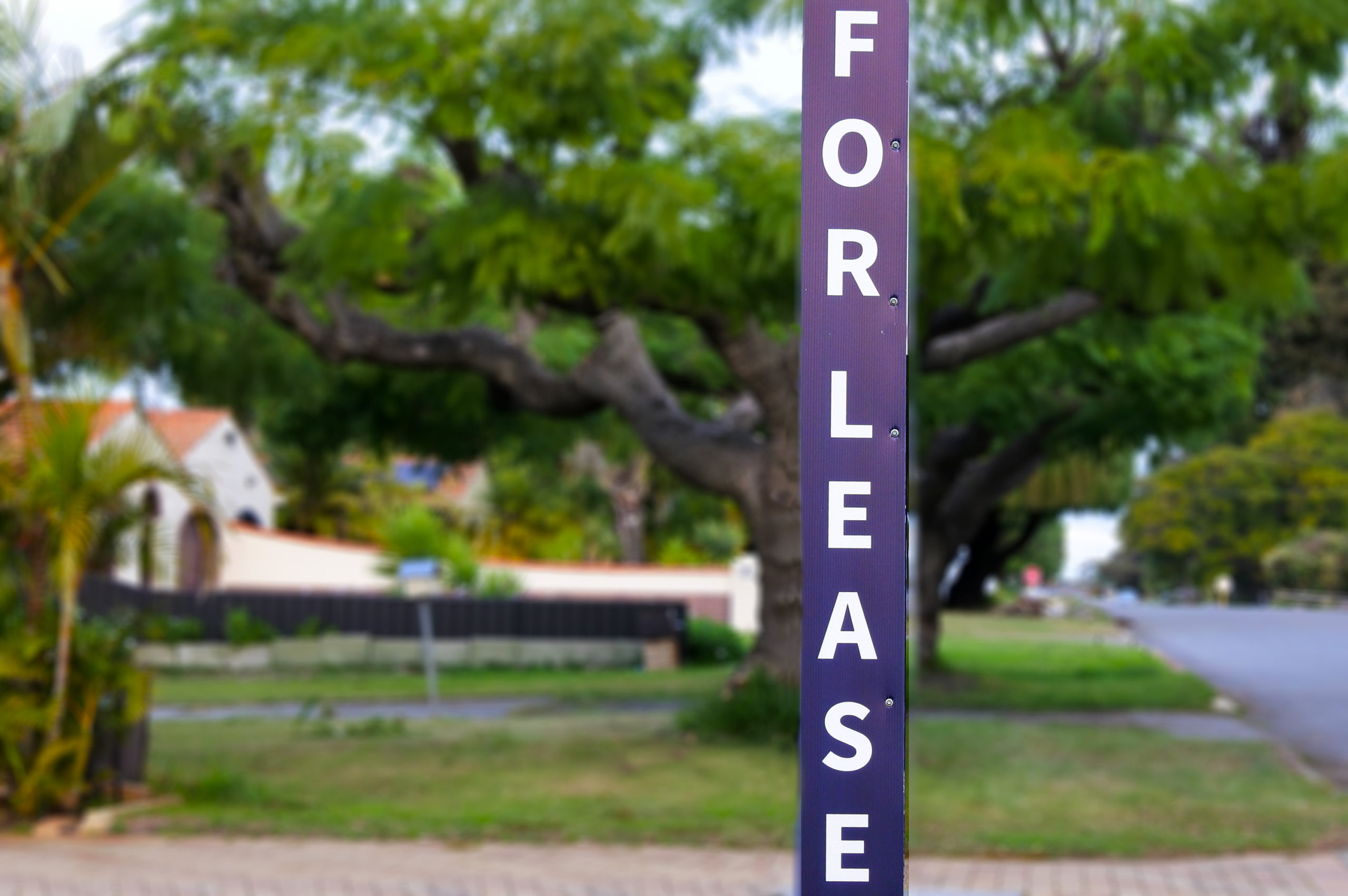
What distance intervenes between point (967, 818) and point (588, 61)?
538 centimetres

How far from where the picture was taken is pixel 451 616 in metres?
25.2

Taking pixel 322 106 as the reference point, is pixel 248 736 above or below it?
below

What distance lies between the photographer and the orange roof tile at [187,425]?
108ft

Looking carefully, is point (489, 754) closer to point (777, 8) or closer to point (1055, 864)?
→ point (1055, 864)

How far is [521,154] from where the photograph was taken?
11.7 metres

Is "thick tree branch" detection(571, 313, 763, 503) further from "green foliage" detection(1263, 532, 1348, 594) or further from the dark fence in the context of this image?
"green foliage" detection(1263, 532, 1348, 594)

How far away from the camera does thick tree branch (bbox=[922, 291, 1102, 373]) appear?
12898 millimetres

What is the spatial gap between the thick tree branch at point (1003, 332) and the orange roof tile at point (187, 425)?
838 inches

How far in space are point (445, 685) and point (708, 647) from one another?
5429 millimetres

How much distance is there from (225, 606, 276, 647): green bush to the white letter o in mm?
22023

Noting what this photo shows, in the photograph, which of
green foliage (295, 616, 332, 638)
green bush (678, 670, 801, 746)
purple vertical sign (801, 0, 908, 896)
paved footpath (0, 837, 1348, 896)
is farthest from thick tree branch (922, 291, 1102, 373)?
green foliage (295, 616, 332, 638)

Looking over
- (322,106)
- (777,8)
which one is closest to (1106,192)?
(777,8)

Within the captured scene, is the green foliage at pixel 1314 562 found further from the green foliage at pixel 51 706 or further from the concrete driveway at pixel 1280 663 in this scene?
the green foliage at pixel 51 706

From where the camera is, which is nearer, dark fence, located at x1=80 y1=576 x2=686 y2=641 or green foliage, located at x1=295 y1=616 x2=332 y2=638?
green foliage, located at x1=295 y1=616 x2=332 y2=638
